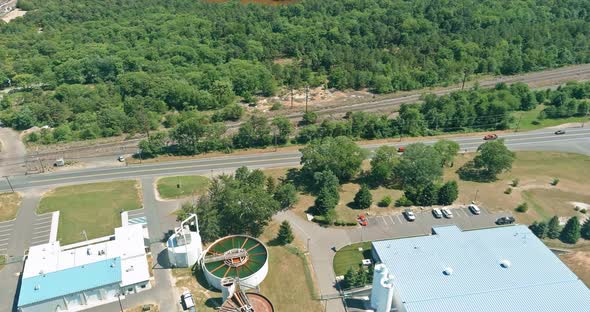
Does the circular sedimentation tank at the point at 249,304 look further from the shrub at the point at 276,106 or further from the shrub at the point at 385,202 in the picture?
the shrub at the point at 276,106

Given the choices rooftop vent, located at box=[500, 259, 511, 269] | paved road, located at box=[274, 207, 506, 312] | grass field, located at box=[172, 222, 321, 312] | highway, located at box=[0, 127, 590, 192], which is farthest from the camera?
highway, located at box=[0, 127, 590, 192]

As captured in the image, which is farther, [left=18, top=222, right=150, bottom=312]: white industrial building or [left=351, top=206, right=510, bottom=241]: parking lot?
[left=351, top=206, right=510, bottom=241]: parking lot

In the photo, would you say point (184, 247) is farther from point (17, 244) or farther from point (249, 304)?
point (17, 244)

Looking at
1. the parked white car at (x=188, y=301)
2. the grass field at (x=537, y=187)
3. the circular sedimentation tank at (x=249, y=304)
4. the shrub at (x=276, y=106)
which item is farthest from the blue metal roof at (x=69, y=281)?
the shrub at (x=276, y=106)

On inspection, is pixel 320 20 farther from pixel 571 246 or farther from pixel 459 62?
pixel 571 246


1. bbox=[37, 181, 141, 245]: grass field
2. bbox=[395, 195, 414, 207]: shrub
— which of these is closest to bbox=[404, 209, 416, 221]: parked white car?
bbox=[395, 195, 414, 207]: shrub

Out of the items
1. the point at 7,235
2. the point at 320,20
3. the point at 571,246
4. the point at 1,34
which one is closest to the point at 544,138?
the point at 571,246

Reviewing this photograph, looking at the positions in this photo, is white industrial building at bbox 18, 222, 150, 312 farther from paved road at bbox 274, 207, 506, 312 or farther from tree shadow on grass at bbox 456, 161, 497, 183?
tree shadow on grass at bbox 456, 161, 497, 183
